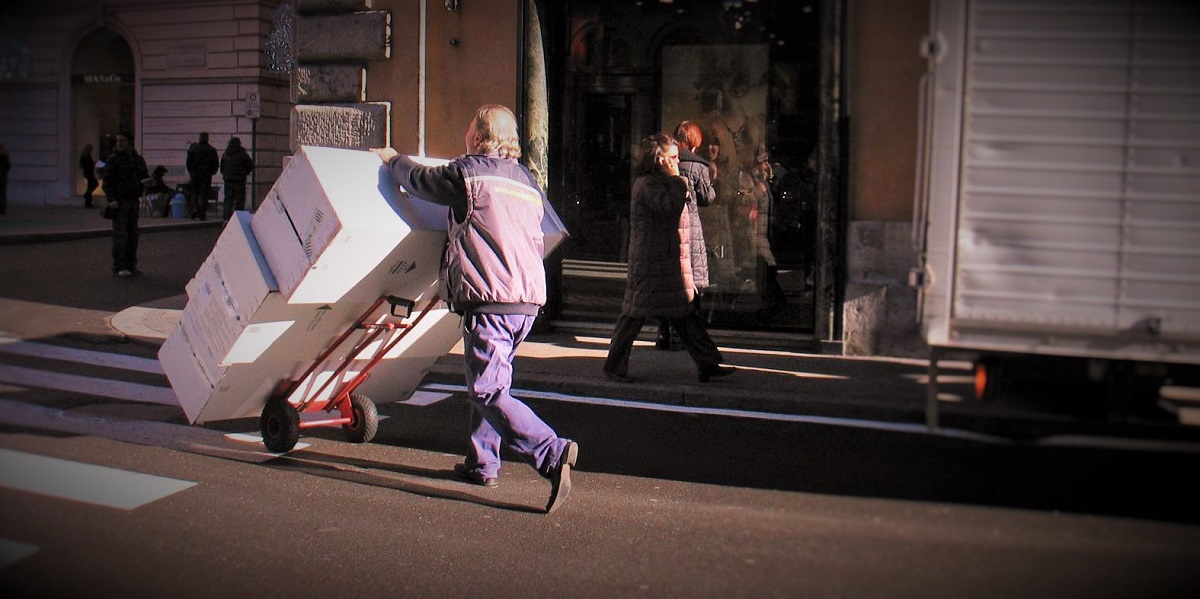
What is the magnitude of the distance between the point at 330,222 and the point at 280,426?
149 cm

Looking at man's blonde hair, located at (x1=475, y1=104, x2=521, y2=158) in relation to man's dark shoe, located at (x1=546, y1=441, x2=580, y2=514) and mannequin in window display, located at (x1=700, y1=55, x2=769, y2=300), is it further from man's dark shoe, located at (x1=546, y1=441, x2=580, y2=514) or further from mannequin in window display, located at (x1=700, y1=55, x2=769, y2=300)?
man's dark shoe, located at (x1=546, y1=441, x2=580, y2=514)

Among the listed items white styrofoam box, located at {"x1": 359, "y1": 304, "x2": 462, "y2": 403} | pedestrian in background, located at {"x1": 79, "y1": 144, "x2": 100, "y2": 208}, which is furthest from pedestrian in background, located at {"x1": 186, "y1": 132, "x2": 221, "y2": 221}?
white styrofoam box, located at {"x1": 359, "y1": 304, "x2": 462, "y2": 403}

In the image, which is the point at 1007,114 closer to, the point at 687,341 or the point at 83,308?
the point at 83,308

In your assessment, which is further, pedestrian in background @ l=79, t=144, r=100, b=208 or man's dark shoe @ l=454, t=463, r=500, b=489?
man's dark shoe @ l=454, t=463, r=500, b=489

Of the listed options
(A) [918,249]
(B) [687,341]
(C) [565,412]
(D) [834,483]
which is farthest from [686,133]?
(A) [918,249]

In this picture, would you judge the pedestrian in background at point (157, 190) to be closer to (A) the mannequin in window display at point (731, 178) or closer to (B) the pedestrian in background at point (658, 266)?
(A) the mannequin in window display at point (731, 178)

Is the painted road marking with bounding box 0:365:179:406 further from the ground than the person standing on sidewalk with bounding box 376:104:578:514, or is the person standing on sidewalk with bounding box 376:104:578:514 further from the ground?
the person standing on sidewalk with bounding box 376:104:578:514

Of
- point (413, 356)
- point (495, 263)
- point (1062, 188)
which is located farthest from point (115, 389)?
point (1062, 188)

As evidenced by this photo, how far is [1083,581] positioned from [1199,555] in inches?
8.3

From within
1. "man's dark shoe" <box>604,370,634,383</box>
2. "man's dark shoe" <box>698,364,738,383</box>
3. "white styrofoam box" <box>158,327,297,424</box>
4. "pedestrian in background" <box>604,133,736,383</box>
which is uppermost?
"pedestrian in background" <box>604,133,736,383</box>

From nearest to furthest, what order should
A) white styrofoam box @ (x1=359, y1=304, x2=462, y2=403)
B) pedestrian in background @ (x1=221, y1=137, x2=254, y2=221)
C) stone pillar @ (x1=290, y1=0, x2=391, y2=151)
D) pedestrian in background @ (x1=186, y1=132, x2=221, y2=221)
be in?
pedestrian in background @ (x1=186, y1=132, x2=221, y2=221) < pedestrian in background @ (x1=221, y1=137, x2=254, y2=221) < white styrofoam box @ (x1=359, y1=304, x2=462, y2=403) < stone pillar @ (x1=290, y1=0, x2=391, y2=151)

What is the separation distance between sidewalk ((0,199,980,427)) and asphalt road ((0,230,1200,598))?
0.32 ft

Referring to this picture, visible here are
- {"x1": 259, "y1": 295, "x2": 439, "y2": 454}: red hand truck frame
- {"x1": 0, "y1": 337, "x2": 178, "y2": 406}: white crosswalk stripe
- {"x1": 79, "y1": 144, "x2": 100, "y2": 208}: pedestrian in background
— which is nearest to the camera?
{"x1": 79, "y1": 144, "x2": 100, "y2": 208}: pedestrian in background

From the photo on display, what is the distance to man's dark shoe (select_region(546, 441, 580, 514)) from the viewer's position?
13.9 feet
